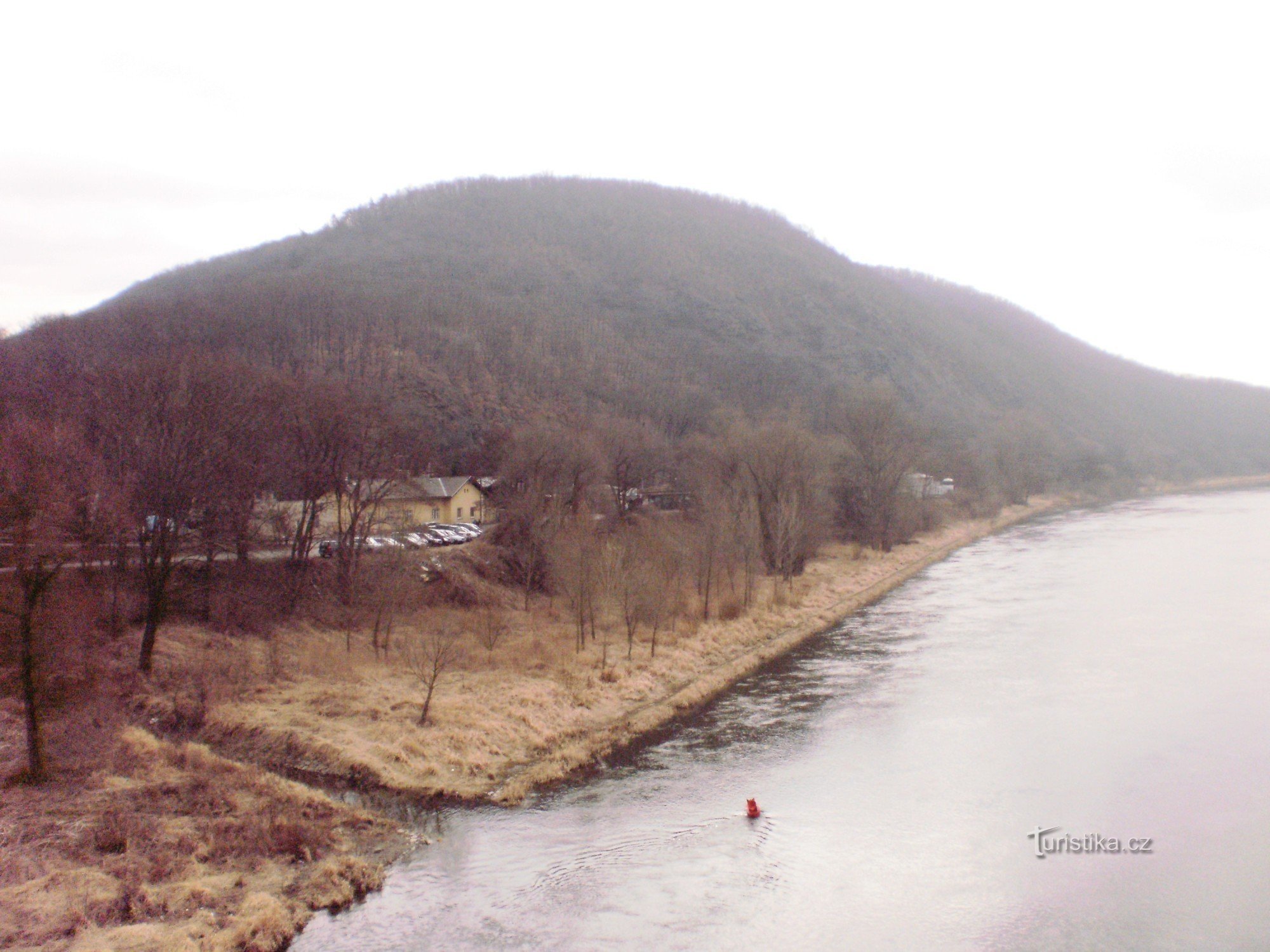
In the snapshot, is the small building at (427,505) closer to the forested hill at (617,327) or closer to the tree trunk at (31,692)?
the forested hill at (617,327)

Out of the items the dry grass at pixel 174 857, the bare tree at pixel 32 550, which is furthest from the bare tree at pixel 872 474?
the bare tree at pixel 32 550

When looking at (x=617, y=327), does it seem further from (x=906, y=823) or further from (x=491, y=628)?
(x=906, y=823)

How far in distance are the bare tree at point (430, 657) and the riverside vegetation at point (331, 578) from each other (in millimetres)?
215

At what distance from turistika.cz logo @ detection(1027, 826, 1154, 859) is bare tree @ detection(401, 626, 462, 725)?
12788 millimetres

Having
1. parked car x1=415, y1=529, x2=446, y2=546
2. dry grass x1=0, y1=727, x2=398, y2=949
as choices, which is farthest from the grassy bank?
parked car x1=415, y1=529, x2=446, y2=546

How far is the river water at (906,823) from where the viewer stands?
12.7 m

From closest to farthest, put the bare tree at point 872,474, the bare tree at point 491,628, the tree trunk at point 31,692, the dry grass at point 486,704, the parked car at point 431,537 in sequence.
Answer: the tree trunk at point 31,692 → the dry grass at point 486,704 → the bare tree at point 491,628 → the parked car at point 431,537 → the bare tree at point 872,474

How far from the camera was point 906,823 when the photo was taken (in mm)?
16141

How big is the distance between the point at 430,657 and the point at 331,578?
10698 mm

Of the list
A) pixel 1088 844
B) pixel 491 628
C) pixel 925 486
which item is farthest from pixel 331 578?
pixel 925 486

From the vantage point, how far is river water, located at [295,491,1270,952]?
1268cm

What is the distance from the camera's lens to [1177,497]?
97125mm

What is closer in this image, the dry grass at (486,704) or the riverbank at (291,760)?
the riverbank at (291,760)

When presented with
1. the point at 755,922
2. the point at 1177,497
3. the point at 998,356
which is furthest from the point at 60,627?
the point at 998,356
